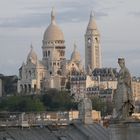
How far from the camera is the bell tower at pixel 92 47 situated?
597 feet

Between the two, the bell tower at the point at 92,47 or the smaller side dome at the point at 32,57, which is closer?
the smaller side dome at the point at 32,57

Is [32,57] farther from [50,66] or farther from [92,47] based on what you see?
[92,47]

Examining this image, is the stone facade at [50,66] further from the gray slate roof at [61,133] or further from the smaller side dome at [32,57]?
the gray slate roof at [61,133]

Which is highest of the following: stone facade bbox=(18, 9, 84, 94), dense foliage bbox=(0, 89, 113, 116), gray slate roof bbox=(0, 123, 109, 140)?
stone facade bbox=(18, 9, 84, 94)

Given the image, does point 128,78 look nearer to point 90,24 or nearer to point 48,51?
point 48,51

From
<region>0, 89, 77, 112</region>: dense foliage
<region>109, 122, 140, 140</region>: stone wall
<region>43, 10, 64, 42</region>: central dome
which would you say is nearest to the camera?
<region>109, 122, 140, 140</region>: stone wall

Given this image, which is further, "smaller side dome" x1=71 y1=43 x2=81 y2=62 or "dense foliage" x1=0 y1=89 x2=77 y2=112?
"smaller side dome" x1=71 y1=43 x2=81 y2=62

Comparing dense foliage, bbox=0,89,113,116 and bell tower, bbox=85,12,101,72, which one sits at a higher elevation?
bell tower, bbox=85,12,101,72

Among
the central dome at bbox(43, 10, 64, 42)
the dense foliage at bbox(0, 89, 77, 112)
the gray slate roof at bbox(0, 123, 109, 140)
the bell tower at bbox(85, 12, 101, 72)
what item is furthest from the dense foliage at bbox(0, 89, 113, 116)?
the gray slate roof at bbox(0, 123, 109, 140)

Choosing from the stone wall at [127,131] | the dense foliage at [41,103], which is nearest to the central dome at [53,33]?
the dense foliage at [41,103]

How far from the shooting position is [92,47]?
183 m

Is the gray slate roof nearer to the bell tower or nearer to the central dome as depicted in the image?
the central dome

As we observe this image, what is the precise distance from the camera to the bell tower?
597ft

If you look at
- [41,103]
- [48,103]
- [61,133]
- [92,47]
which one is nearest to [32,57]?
[92,47]
